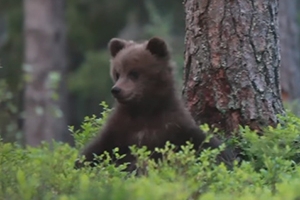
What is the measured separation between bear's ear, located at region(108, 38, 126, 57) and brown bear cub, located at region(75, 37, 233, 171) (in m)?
0.01

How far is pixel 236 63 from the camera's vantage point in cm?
857

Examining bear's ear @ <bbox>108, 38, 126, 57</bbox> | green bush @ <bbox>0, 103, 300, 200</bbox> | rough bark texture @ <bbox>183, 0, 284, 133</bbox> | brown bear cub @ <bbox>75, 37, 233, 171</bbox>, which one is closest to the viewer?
green bush @ <bbox>0, 103, 300, 200</bbox>

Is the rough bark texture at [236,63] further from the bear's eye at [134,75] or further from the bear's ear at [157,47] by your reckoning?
the bear's eye at [134,75]

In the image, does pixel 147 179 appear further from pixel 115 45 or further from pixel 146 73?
pixel 115 45

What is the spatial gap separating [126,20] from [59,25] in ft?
18.7

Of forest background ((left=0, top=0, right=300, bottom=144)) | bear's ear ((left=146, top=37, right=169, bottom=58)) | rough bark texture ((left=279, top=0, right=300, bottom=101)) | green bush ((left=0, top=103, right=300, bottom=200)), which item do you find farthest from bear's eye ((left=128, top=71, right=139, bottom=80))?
forest background ((left=0, top=0, right=300, bottom=144))

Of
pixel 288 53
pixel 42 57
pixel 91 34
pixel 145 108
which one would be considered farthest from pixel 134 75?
pixel 91 34

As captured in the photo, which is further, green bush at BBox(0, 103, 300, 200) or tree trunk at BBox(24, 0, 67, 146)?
tree trunk at BBox(24, 0, 67, 146)

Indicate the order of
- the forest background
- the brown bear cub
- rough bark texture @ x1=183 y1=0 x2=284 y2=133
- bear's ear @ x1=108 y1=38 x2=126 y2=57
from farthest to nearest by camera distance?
1. the forest background
2. bear's ear @ x1=108 y1=38 x2=126 y2=57
3. rough bark texture @ x1=183 y1=0 x2=284 y2=133
4. the brown bear cub

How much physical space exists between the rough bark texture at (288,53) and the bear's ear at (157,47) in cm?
853

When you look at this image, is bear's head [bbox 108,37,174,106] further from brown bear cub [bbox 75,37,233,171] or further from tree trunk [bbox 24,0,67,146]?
tree trunk [bbox 24,0,67,146]

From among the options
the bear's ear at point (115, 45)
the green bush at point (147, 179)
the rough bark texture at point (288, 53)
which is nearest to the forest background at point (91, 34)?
the rough bark texture at point (288, 53)

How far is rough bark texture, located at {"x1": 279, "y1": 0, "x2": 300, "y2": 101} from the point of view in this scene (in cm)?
1694

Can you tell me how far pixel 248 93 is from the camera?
8562mm
